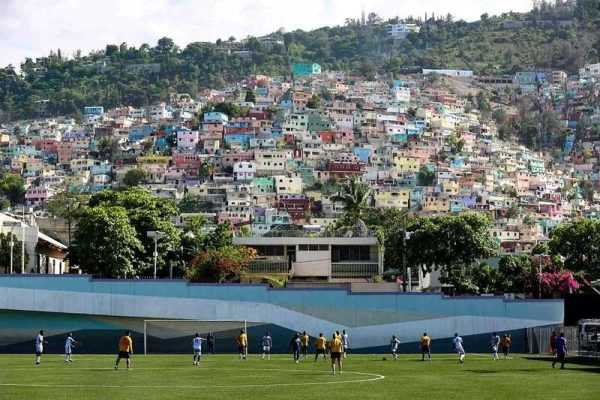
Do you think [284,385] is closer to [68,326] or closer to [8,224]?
[68,326]

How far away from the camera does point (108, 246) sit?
86.2 m

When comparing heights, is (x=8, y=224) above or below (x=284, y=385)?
above

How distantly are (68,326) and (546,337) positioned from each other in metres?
24.2

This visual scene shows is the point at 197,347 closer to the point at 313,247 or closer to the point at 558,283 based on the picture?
the point at 558,283

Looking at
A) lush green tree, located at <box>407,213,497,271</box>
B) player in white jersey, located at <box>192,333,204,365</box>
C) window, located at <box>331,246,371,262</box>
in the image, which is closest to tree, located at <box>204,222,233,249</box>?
window, located at <box>331,246,371,262</box>

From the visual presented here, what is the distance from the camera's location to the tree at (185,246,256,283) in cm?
8981

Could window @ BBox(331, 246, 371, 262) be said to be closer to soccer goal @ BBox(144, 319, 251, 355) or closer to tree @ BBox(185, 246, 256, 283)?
tree @ BBox(185, 246, 256, 283)

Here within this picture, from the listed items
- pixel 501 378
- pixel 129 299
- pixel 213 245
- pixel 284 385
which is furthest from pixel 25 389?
pixel 213 245

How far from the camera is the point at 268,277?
3696 inches

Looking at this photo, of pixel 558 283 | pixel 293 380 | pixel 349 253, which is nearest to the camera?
pixel 293 380

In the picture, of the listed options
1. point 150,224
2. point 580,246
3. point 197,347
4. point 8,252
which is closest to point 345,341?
point 197,347

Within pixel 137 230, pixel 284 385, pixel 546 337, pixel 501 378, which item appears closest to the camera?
pixel 284 385

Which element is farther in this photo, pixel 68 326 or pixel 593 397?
pixel 68 326

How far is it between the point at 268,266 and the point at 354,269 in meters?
7.31
